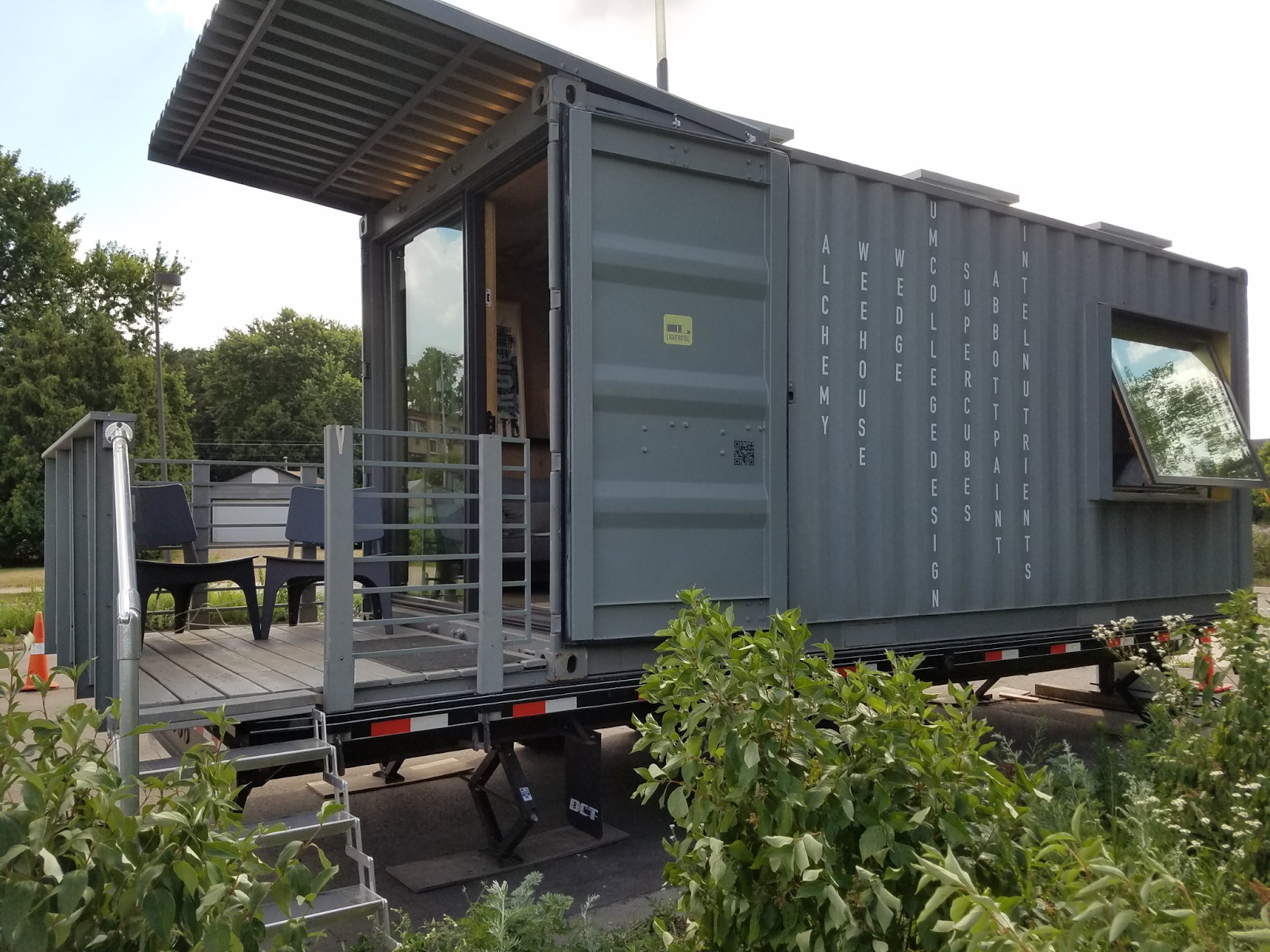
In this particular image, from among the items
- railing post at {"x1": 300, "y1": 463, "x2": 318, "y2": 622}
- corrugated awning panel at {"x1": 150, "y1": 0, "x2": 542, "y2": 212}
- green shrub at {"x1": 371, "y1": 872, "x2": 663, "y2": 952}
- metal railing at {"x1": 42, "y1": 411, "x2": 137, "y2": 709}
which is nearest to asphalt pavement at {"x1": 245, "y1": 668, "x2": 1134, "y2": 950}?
green shrub at {"x1": 371, "y1": 872, "x2": 663, "y2": 952}

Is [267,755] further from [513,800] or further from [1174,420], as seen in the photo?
[1174,420]

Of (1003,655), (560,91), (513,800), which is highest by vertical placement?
(560,91)

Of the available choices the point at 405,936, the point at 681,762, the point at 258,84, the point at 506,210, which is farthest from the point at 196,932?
the point at 506,210

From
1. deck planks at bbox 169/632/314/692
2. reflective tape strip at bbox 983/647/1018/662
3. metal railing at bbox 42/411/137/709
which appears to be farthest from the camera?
reflective tape strip at bbox 983/647/1018/662

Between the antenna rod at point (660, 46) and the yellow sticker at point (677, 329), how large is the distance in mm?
3710

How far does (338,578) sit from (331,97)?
2.75 meters

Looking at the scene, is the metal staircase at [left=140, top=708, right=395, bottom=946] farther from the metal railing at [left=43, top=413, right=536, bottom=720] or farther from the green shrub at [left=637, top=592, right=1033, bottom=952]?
the green shrub at [left=637, top=592, right=1033, bottom=952]

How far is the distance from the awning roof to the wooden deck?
263 cm

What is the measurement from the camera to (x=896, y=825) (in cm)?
179

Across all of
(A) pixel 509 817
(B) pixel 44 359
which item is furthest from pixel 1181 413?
(B) pixel 44 359

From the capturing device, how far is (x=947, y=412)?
223 inches

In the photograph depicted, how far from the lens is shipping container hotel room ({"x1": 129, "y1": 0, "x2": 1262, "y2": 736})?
4418 millimetres

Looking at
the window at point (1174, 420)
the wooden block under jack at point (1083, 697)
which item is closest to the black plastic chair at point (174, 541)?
the window at point (1174, 420)

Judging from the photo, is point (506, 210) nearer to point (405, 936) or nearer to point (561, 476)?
point (561, 476)
